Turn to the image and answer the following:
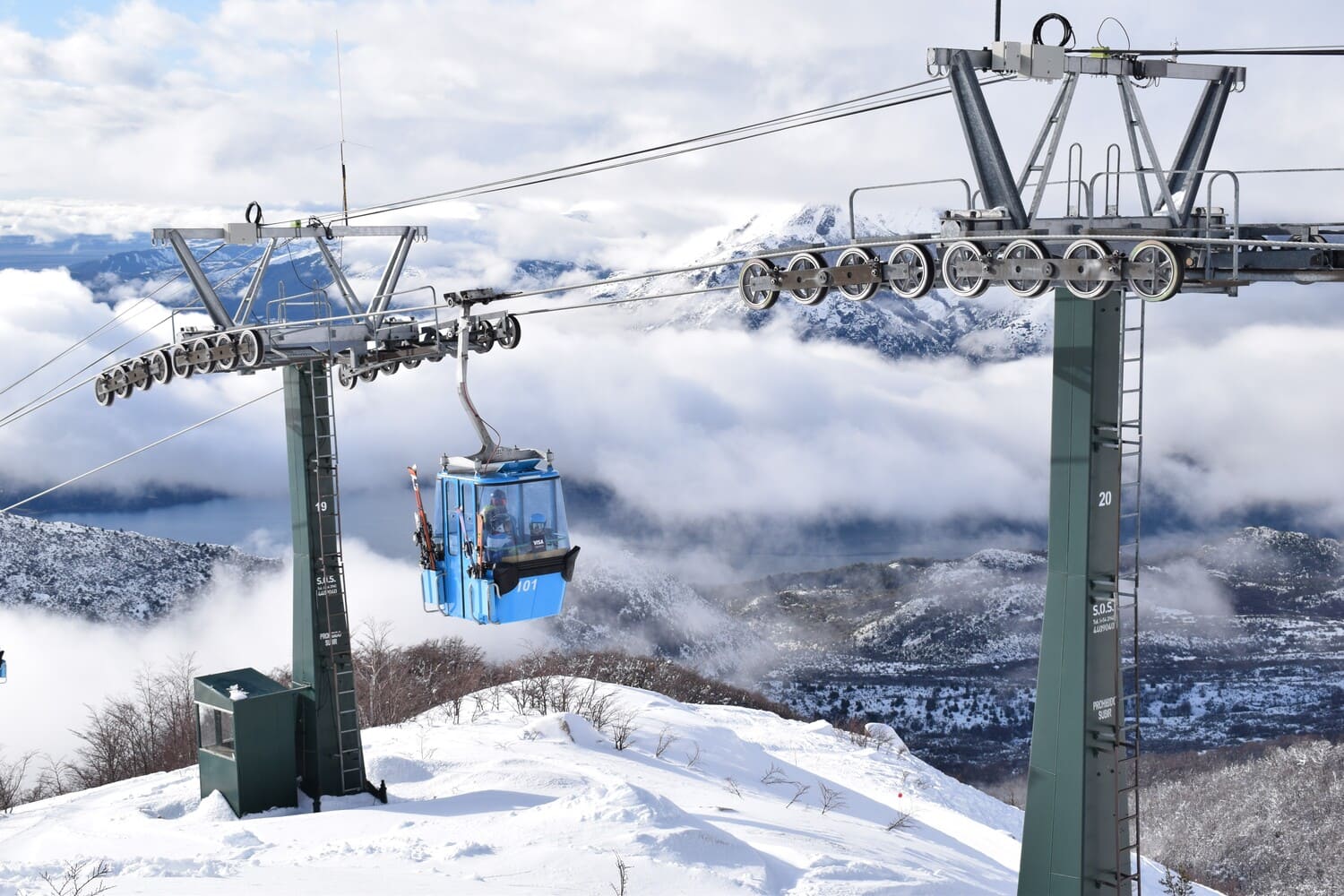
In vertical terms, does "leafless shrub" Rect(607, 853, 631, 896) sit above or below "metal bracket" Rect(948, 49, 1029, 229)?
below

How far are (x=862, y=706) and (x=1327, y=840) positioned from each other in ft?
120

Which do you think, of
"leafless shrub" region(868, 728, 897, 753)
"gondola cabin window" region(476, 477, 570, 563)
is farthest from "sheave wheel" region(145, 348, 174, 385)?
"leafless shrub" region(868, 728, 897, 753)

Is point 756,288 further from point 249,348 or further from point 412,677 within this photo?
point 412,677

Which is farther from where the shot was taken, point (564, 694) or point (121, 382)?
point (564, 694)

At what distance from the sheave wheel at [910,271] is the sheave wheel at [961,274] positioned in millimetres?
146

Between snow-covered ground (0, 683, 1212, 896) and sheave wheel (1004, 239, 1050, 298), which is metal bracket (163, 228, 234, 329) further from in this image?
sheave wheel (1004, 239, 1050, 298)

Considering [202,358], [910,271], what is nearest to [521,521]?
[910,271]

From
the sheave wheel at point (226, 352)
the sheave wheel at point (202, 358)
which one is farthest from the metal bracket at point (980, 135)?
the sheave wheel at point (202, 358)

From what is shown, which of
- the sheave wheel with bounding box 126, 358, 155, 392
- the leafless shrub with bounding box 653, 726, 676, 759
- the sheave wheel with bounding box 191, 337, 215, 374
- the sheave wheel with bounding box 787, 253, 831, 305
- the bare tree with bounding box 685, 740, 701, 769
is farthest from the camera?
the leafless shrub with bounding box 653, 726, 676, 759

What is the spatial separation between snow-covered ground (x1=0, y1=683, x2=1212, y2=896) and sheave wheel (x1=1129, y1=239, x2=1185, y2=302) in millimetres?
9758

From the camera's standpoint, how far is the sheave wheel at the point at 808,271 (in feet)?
39.3

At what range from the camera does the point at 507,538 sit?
1583 centimetres

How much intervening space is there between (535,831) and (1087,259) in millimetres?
11938

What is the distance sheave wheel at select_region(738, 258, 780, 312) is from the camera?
12427mm
